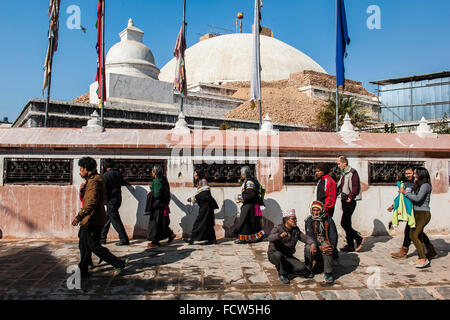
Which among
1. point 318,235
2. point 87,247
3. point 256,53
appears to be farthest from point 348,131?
point 256,53

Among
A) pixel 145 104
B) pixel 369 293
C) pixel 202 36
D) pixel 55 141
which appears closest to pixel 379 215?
pixel 369 293

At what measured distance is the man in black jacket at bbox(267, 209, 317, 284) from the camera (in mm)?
4273

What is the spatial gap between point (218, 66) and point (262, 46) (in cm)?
800

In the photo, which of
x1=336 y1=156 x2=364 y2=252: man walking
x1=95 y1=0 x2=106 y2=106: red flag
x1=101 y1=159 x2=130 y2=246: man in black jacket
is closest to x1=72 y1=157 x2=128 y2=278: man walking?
x1=101 y1=159 x2=130 y2=246: man in black jacket

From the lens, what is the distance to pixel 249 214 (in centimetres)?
609

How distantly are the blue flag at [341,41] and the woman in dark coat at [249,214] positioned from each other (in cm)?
544

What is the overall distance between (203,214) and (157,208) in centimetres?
76

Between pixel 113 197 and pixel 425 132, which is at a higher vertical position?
pixel 425 132

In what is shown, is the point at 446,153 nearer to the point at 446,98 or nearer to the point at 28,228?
the point at 28,228

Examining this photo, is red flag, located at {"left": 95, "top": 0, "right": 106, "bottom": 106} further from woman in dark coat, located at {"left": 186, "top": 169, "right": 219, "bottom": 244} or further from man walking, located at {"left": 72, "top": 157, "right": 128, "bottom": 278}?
man walking, located at {"left": 72, "top": 157, "right": 128, "bottom": 278}

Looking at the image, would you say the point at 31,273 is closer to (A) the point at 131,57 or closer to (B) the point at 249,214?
(B) the point at 249,214

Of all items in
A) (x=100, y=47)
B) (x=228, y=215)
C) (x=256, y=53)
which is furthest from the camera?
(x=256, y=53)

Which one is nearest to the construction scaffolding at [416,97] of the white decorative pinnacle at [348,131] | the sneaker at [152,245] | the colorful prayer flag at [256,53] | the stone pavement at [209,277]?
the colorful prayer flag at [256,53]

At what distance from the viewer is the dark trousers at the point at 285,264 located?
425 cm
